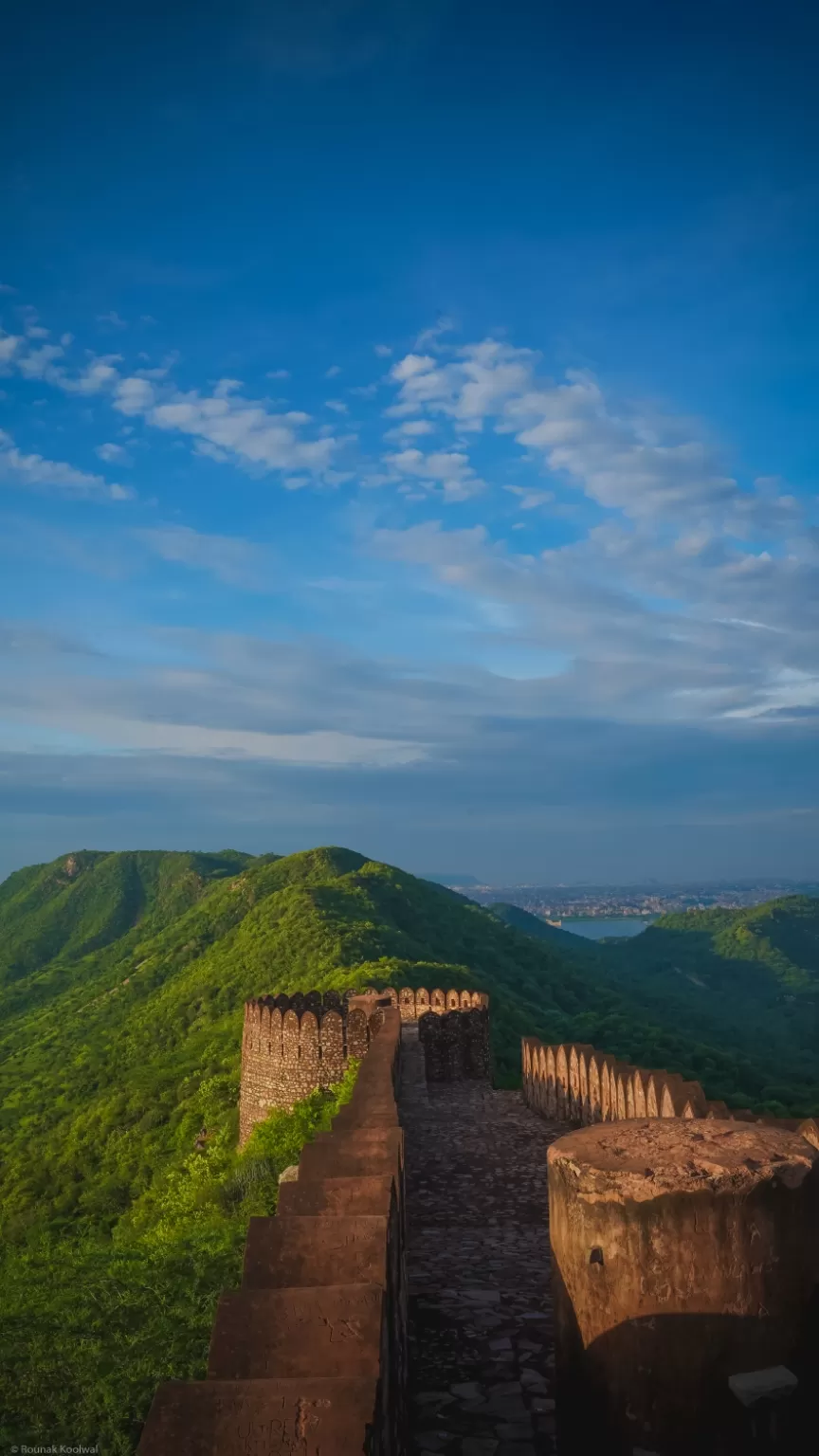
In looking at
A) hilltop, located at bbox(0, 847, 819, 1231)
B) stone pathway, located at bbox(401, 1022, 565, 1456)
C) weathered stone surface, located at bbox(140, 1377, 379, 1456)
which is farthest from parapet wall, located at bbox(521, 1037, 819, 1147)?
hilltop, located at bbox(0, 847, 819, 1231)

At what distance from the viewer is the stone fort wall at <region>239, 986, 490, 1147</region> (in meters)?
17.5

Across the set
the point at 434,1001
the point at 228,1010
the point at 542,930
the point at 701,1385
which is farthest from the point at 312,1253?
the point at 542,930

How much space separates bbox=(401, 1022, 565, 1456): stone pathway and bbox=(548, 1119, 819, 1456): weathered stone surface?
1587mm

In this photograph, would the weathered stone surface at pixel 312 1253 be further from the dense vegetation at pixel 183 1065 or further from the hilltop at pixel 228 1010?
the hilltop at pixel 228 1010

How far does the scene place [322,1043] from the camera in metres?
17.9

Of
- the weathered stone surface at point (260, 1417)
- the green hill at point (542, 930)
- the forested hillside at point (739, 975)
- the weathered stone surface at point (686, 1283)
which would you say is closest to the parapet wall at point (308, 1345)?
the weathered stone surface at point (260, 1417)

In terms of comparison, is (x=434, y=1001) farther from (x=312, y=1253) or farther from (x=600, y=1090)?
(x=312, y=1253)

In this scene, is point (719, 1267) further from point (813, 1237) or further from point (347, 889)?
point (347, 889)

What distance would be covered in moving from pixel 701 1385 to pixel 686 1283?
33cm

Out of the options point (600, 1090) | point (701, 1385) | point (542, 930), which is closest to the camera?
point (701, 1385)

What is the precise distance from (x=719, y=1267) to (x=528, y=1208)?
6235 millimetres

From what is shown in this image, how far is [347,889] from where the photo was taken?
44.4 metres

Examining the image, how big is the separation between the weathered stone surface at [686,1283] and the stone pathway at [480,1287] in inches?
62.5

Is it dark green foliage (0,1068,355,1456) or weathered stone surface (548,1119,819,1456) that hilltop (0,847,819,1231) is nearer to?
dark green foliage (0,1068,355,1456)
